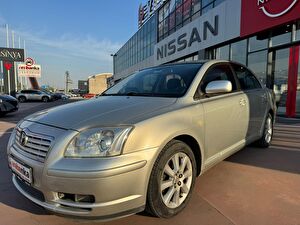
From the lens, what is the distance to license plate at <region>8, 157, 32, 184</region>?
2286 mm

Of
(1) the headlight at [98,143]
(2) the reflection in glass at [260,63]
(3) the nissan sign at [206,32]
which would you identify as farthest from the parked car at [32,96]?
(1) the headlight at [98,143]

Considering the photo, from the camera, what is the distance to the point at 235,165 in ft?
13.3

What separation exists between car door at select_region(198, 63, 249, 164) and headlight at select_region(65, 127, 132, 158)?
1174mm

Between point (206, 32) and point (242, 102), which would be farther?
point (206, 32)

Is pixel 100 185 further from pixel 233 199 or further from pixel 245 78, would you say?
pixel 245 78

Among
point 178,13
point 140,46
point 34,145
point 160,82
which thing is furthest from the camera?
point 140,46

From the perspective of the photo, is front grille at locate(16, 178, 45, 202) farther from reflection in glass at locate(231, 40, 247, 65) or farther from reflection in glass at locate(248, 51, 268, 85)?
reflection in glass at locate(231, 40, 247, 65)

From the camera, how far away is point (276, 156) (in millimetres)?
4527

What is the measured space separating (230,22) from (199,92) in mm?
10215

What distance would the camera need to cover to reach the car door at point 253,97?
4145 millimetres

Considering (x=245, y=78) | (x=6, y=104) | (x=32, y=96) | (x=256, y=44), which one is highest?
(x=256, y=44)

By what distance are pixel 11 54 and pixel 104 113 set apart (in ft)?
107

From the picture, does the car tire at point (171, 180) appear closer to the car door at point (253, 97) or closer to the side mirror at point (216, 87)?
the side mirror at point (216, 87)

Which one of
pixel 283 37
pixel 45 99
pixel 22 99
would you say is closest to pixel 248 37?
pixel 283 37
